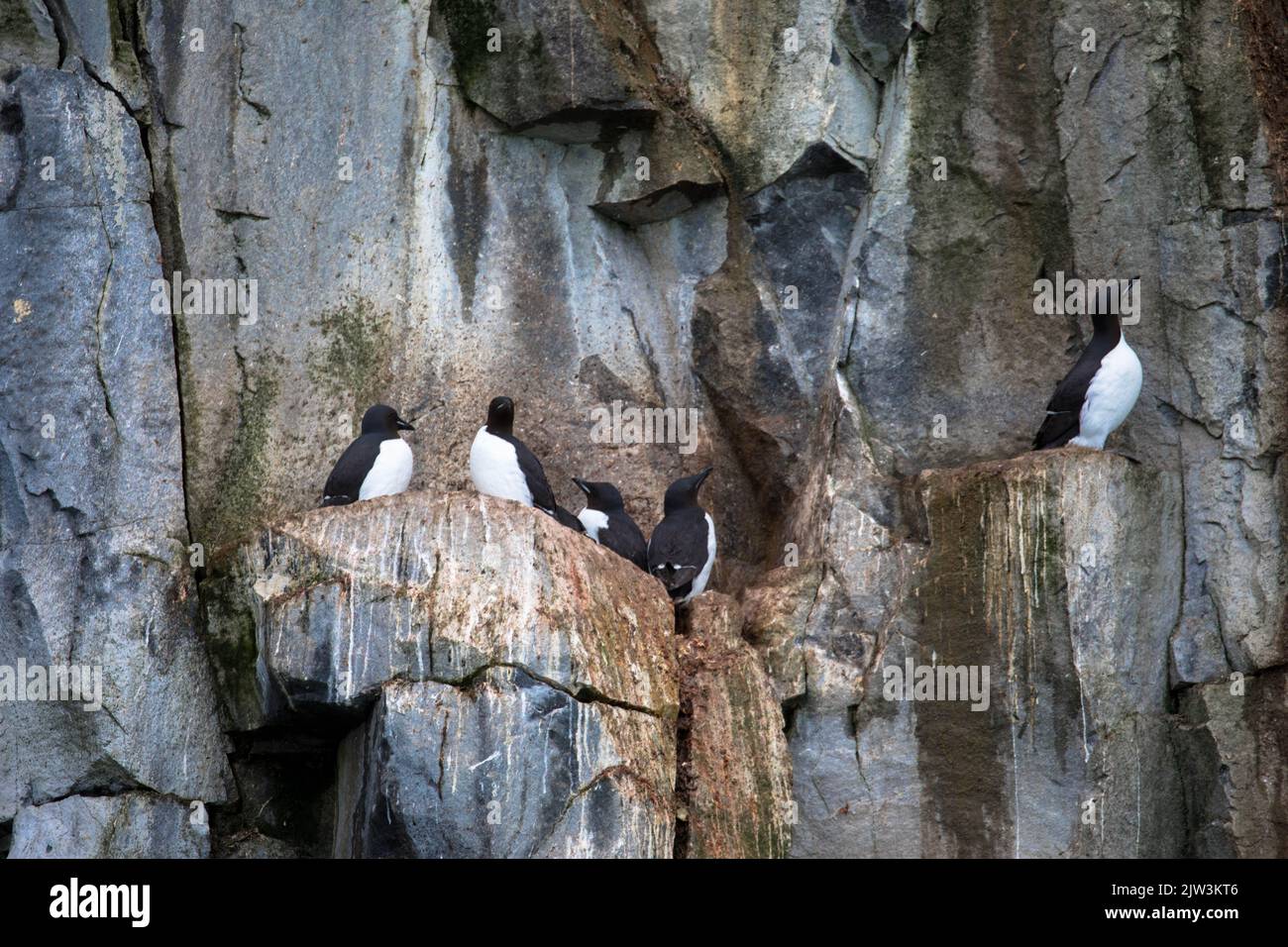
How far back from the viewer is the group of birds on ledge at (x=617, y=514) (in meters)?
11.1

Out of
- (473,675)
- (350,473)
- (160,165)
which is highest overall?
(160,165)

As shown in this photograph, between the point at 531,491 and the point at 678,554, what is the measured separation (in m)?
0.87

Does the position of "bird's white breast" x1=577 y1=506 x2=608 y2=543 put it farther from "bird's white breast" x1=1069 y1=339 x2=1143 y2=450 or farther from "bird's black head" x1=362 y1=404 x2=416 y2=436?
"bird's white breast" x1=1069 y1=339 x2=1143 y2=450

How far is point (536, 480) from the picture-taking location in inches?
441

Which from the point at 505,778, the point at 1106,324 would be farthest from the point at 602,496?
the point at 1106,324

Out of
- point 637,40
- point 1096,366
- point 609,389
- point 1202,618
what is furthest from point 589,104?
point 1202,618

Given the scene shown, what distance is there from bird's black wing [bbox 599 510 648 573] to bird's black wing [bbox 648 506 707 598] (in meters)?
0.05

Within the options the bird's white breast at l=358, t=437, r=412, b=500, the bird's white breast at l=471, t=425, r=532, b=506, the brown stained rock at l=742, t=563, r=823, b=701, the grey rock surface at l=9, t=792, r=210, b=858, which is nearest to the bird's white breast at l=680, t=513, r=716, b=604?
the brown stained rock at l=742, t=563, r=823, b=701

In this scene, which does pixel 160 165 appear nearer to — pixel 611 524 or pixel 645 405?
pixel 645 405

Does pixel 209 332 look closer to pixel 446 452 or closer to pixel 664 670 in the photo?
pixel 446 452

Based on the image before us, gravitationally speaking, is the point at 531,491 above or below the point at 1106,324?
below

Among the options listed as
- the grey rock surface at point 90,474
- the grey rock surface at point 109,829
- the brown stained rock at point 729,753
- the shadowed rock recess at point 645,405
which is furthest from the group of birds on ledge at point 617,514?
the grey rock surface at point 109,829

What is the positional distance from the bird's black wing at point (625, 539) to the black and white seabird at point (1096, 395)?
88.9 inches

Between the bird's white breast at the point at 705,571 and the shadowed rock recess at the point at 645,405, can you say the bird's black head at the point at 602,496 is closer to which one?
the bird's white breast at the point at 705,571
